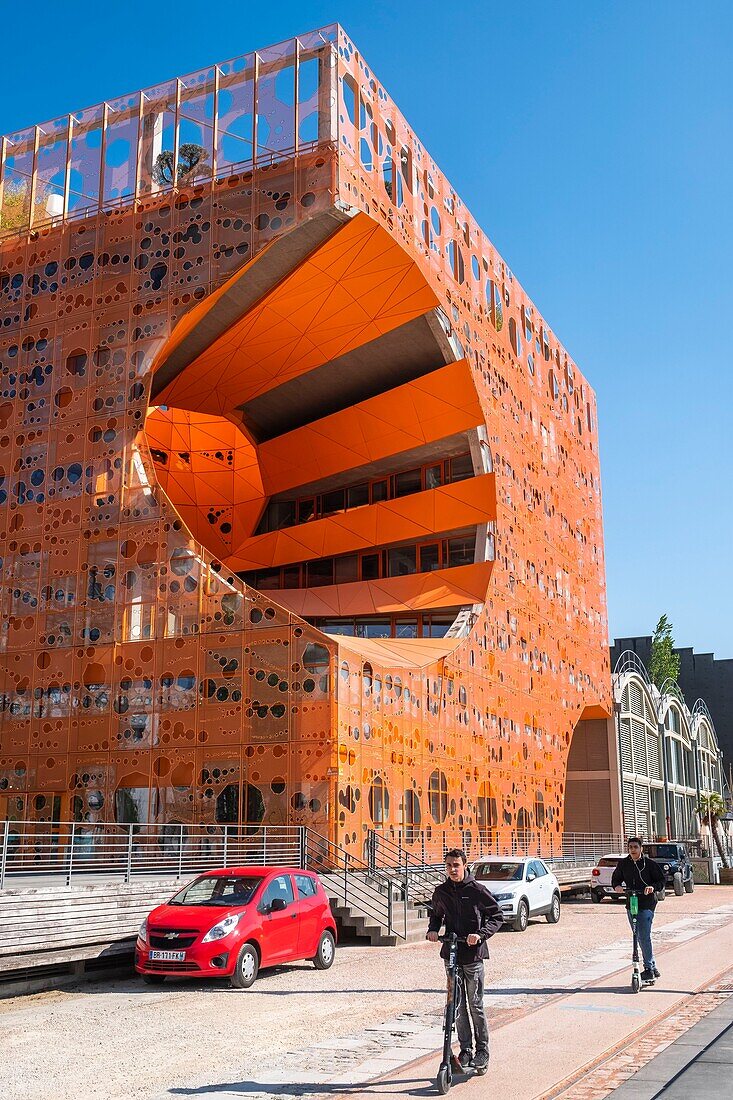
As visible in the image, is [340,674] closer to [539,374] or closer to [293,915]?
[293,915]

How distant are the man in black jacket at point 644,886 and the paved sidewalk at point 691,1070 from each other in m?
3.14

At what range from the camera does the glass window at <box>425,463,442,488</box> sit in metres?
42.7

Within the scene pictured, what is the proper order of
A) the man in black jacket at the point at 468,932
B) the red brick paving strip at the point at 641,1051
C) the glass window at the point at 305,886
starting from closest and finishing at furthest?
the red brick paving strip at the point at 641,1051 < the man in black jacket at the point at 468,932 < the glass window at the point at 305,886

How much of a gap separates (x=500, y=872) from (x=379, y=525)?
19495mm

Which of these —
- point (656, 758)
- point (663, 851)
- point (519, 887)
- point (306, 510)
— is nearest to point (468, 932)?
point (519, 887)

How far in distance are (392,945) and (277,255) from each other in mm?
20721

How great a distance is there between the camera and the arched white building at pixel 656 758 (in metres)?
58.9

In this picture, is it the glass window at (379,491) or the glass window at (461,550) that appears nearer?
the glass window at (461,550)

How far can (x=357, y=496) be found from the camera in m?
45.0

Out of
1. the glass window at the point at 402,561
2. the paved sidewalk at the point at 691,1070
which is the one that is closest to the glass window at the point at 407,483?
the glass window at the point at 402,561

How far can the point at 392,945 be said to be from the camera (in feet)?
71.3

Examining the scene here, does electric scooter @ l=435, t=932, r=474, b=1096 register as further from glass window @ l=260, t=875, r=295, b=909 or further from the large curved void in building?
the large curved void in building

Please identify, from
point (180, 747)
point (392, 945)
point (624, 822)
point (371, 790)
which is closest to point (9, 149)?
point (180, 747)

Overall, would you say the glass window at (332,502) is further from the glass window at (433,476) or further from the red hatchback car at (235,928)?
the red hatchback car at (235,928)
